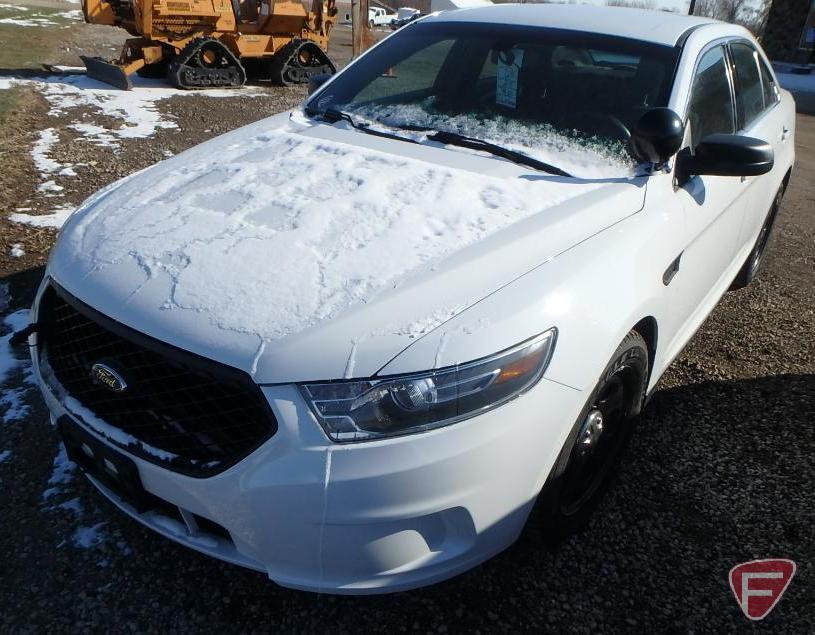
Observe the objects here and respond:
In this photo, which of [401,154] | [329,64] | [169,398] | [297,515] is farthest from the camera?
[329,64]

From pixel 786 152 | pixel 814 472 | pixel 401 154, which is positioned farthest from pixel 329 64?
pixel 814 472

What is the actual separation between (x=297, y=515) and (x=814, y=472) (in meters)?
2.34

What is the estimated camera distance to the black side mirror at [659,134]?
7.46 ft

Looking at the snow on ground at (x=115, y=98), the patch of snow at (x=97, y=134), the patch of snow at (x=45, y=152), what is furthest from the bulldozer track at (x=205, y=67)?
the patch of snow at (x=45, y=152)

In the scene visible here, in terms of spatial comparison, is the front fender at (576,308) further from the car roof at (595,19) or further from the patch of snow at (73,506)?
the patch of snow at (73,506)

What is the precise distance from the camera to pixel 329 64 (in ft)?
40.9

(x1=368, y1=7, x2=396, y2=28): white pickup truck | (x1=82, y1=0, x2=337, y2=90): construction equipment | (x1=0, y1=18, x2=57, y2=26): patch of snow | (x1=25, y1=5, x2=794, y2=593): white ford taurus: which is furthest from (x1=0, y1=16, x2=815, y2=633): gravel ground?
(x1=368, y1=7, x2=396, y2=28): white pickup truck

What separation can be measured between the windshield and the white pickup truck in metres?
32.2

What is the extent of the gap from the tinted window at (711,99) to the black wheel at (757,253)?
1.48 meters

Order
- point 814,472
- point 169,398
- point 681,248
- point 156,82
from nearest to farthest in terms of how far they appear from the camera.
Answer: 1. point 169,398
2. point 681,248
3. point 814,472
4. point 156,82

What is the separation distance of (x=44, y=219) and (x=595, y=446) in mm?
4392

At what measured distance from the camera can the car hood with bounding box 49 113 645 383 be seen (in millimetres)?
1652

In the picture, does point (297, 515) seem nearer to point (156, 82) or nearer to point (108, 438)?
point (108, 438)

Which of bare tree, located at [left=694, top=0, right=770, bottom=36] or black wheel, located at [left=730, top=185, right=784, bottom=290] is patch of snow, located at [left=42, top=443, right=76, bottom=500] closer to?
black wheel, located at [left=730, top=185, right=784, bottom=290]
